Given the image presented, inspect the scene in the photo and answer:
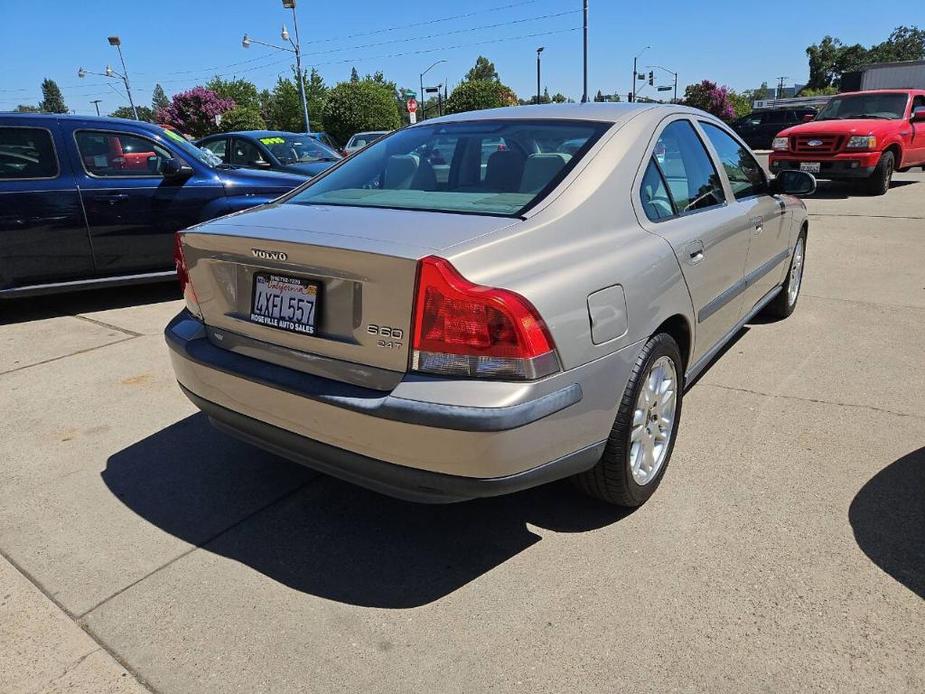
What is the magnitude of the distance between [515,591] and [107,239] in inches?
202

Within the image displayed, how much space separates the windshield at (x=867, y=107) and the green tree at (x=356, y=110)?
1255 inches

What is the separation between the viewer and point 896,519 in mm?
2717

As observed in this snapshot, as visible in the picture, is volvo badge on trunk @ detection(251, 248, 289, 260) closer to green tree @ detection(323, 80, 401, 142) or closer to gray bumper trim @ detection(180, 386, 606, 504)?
gray bumper trim @ detection(180, 386, 606, 504)

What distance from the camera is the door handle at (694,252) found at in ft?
9.79

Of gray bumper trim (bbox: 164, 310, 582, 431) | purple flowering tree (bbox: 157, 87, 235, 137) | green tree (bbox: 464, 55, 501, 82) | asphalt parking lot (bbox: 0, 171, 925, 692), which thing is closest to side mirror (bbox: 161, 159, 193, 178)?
asphalt parking lot (bbox: 0, 171, 925, 692)

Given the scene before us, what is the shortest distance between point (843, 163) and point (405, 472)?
12609 millimetres

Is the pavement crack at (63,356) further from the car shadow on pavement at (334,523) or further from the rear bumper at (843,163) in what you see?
the rear bumper at (843,163)

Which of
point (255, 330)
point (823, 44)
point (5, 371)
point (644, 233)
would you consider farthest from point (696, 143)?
point (823, 44)

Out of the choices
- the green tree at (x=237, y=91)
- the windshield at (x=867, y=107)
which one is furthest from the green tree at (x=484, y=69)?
the windshield at (x=867, y=107)

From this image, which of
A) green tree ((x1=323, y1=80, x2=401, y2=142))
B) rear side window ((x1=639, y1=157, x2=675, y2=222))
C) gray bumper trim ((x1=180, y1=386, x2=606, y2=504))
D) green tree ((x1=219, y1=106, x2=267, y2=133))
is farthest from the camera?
green tree ((x1=219, y1=106, x2=267, y2=133))

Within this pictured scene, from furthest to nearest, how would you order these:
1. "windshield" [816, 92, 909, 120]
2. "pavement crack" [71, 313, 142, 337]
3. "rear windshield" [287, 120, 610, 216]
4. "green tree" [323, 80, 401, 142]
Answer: "green tree" [323, 80, 401, 142]
"windshield" [816, 92, 909, 120]
"pavement crack" [71, 313, 142, 337]
"rear windshield" [287, 120, 610, 216]

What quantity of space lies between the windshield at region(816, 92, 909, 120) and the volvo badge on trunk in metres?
14.0

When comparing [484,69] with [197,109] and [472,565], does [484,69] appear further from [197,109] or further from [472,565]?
[472,565]

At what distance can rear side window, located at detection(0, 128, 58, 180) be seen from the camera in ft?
18.4
